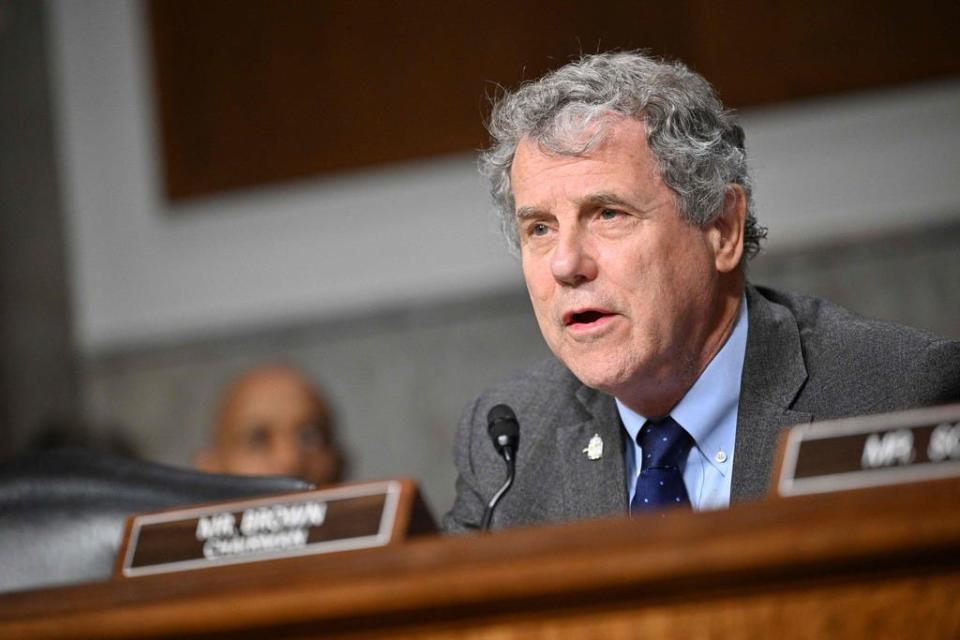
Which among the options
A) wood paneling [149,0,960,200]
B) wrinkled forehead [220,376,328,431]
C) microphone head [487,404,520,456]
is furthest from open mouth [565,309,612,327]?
wood paneling [149,0,960,200]

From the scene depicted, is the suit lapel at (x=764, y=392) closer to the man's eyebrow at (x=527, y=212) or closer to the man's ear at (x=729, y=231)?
the man's ear at (x=729, y=231)

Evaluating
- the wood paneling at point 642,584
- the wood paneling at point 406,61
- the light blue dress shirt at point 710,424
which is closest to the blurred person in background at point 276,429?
the wood paneling at point 406,61

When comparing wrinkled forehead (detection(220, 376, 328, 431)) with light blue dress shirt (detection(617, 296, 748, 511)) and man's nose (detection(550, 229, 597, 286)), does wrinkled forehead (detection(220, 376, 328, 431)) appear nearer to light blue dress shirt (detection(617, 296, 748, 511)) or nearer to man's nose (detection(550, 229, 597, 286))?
light blue dress shirt (detection(617, 296, 748, 511))

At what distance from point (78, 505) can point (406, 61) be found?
3213 mm

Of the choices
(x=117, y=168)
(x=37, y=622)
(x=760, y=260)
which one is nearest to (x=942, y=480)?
(x=37, y=622)

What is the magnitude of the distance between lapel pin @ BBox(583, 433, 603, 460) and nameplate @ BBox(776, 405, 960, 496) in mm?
933

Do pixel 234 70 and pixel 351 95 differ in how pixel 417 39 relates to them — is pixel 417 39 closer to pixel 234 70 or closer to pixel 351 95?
pixel 351 95

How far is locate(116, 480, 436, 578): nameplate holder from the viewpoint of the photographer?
1.46 meters

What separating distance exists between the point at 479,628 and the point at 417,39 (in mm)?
3739

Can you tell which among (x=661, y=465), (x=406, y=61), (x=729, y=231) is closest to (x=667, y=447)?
(x=661, y=465)

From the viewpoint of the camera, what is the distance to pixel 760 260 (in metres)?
4.35

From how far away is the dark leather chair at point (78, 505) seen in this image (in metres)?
1.79

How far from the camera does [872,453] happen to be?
131cm

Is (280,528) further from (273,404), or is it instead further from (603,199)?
(273,404)
